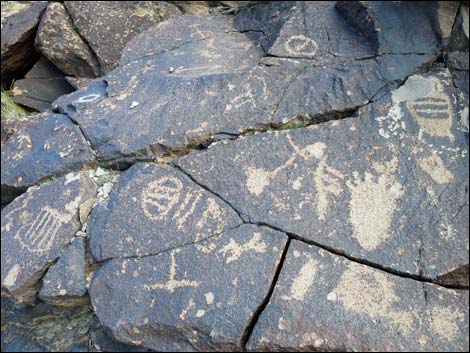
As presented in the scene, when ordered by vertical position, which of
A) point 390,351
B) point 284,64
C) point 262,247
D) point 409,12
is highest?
point 409,12

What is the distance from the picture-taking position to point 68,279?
2.21 meters

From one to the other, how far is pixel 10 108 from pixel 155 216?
7.90ft

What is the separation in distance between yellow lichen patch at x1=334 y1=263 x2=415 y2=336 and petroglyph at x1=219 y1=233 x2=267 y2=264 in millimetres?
390

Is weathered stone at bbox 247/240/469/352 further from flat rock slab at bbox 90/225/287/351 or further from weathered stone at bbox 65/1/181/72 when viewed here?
weathered stone at bbox 65/1/181/72

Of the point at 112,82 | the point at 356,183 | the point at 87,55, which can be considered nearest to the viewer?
the point at 356,183

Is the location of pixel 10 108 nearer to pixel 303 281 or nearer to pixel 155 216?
pixel 155 216

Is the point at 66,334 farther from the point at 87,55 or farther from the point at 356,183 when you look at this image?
the point at 87,55

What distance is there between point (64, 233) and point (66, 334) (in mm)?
549

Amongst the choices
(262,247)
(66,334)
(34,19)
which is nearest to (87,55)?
(34,19)

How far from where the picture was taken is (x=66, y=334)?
2.35 m

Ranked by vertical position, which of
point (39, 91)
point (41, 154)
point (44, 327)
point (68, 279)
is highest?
point (41, 154)

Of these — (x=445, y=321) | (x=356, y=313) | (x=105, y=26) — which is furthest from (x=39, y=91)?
(x=445, y=321)

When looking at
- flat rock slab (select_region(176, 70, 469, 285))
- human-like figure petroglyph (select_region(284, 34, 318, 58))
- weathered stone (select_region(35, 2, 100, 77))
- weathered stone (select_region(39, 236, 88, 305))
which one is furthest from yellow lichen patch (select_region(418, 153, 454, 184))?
weathered stone (select_region(35, 2, 100, 77))

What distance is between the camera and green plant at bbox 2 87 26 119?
374 cm
